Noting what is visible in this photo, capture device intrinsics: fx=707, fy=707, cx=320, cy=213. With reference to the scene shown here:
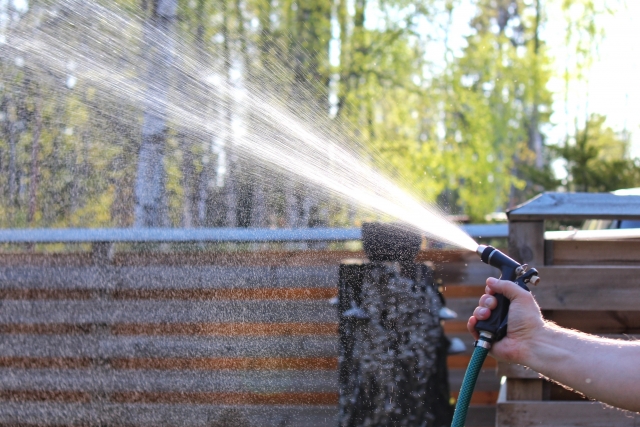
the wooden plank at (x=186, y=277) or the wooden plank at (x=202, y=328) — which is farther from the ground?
the wooden plank at (x=186, y=277)

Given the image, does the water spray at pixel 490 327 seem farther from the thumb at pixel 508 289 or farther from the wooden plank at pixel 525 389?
the wooden plank at pixel 525 389

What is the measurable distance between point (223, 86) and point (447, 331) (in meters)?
5.14

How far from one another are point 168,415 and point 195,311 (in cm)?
59

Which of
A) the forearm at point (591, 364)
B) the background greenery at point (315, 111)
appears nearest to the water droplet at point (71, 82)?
the background greenery at point (315, 111)

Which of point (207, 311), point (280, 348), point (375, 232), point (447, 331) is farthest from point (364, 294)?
point (447, 331)

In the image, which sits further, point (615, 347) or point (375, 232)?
point (375, 232)

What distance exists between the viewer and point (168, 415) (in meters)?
3.94

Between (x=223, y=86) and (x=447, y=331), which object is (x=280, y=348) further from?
(x=223, y=86)

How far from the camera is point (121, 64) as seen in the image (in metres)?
7.39

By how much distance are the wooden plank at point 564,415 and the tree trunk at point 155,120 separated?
3636 mm

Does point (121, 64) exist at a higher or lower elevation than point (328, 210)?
higher

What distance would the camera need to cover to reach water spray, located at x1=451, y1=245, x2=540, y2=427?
2.01 m

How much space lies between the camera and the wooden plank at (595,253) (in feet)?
10.3

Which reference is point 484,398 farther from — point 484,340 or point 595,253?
point 484,340
